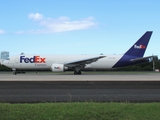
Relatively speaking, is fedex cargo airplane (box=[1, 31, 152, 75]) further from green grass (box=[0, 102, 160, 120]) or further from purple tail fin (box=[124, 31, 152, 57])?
green grass (box=[0, 102, 160, 120])

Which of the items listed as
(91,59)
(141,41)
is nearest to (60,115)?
(91,59)

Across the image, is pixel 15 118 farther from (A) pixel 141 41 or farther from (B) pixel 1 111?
(A) pixel 141 41

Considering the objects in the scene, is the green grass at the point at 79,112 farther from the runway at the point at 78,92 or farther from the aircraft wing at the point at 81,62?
the aircraft wing at the point at 81,62

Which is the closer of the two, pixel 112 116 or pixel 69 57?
pixel 112 116

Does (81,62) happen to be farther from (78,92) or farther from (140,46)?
(78,92)

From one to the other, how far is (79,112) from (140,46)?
32641 mm

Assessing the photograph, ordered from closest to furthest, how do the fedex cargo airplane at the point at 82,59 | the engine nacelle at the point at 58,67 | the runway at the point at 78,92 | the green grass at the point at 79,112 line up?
the green grass at the point at 79,112, the runway at the point at 78,92, the engine nacelle at the point at 58,67, the fedex cargo airplane at the point at 82,59

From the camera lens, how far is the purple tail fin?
38.2m

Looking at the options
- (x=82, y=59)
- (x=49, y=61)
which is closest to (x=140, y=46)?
(x=82, y=59)

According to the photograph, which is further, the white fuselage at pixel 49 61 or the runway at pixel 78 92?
the white fuselage at pixel 49 61

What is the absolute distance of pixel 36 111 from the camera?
7012 millimetres

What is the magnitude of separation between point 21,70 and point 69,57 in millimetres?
7919

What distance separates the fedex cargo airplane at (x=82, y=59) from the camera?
125ft

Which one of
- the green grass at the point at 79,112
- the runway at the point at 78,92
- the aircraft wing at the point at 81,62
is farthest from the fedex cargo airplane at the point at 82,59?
the green grass at the point at 79,112
